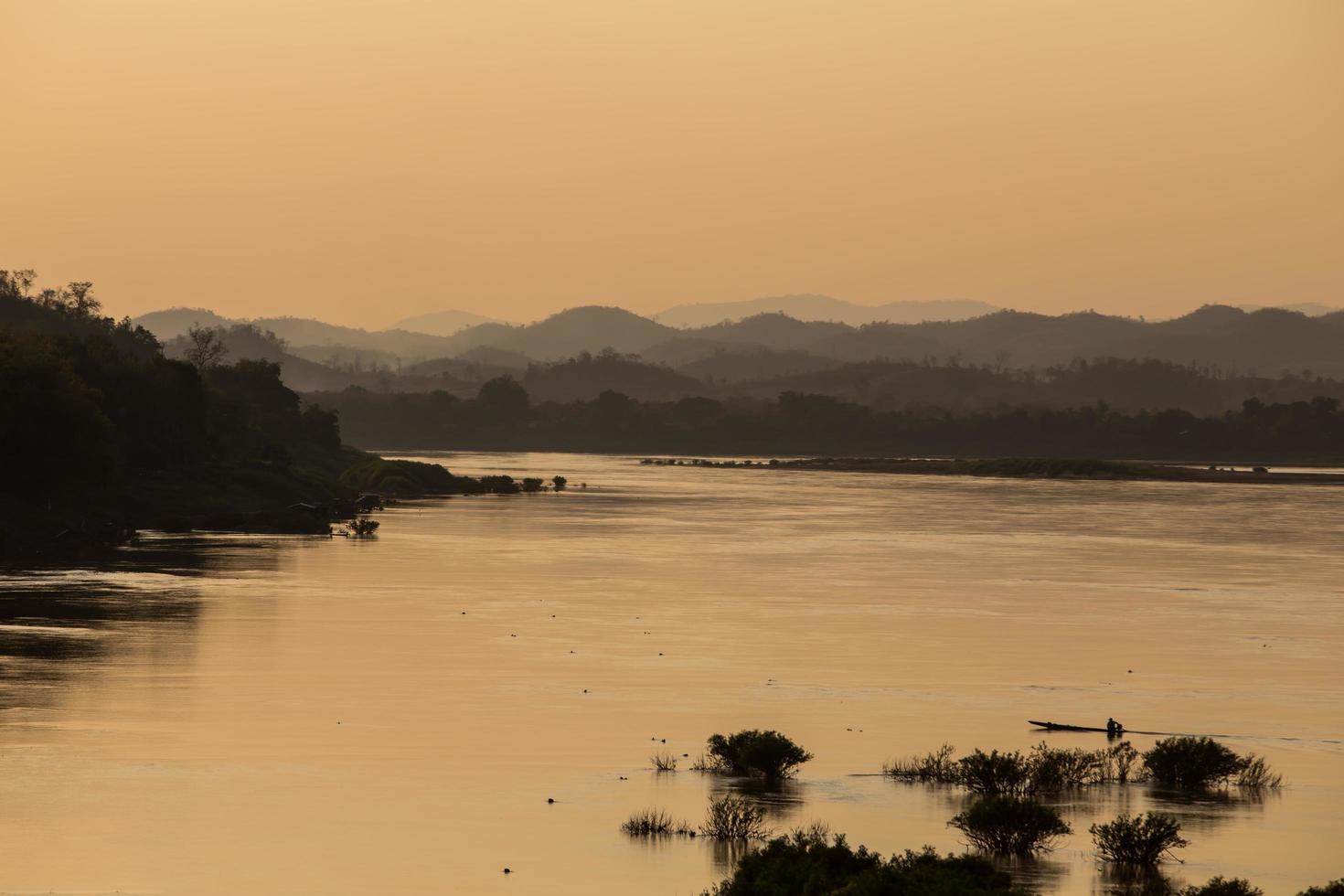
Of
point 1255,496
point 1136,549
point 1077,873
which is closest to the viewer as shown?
point 1077,873

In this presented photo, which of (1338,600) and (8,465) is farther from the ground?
(8,465)

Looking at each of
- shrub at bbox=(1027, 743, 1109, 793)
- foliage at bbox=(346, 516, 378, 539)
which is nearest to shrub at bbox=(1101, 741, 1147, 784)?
shrub at bbox=(1027, 743, 1109, 793)

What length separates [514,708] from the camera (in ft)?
145

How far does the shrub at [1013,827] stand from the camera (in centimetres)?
3022

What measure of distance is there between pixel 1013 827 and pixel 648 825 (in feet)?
20.8

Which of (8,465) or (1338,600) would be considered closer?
(1338,600)

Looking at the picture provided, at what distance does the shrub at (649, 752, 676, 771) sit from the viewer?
121ft

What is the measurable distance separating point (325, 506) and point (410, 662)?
7115 cm

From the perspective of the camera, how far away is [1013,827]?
3022 cm

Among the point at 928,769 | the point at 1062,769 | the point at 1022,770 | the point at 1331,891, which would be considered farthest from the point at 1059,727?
the point at 1331,891

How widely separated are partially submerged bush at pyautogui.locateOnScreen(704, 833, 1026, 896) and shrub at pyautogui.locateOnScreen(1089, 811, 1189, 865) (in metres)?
4.52

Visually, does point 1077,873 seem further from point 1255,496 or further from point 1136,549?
point 1255,496

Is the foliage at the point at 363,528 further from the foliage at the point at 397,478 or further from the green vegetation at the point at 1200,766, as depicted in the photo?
the green vegetation at the point at 1200,766

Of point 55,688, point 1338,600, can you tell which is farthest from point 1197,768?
point 1338,600
